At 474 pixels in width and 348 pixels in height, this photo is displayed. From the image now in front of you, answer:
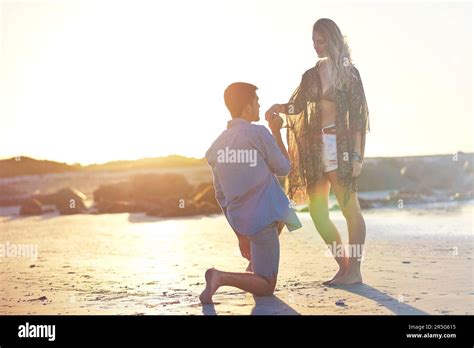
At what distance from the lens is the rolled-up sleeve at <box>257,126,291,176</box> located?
594 centimetres

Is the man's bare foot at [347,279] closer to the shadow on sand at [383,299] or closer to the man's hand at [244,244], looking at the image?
the shadow on sand at [383,299]

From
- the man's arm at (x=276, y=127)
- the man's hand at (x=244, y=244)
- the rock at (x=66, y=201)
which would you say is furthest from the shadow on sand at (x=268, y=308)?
the rock at (x=66, y=201)

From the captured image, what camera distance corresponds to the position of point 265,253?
19.4 feet

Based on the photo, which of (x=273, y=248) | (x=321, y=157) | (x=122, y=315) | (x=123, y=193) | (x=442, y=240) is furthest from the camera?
(x=123, y=193)

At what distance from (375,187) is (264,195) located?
15077 millimetres

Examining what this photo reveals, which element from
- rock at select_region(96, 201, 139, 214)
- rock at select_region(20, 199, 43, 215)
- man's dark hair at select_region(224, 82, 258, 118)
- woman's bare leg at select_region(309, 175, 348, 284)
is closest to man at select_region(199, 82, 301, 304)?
man's dark hair at select_region(224, 82, 258, 118)

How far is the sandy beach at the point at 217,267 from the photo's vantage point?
5641 mm

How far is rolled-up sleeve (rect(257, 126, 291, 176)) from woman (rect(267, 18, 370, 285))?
417 millimetres

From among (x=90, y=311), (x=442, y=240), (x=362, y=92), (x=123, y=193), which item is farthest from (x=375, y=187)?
(x=90, y=311)

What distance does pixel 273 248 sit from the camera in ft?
19.5

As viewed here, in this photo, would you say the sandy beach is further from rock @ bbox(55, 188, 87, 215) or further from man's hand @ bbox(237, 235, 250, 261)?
rock @ bbox(55, 188, 87, 215)

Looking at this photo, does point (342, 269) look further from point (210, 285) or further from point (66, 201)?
point (66, 201)

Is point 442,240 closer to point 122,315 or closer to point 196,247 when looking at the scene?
point 196,247
